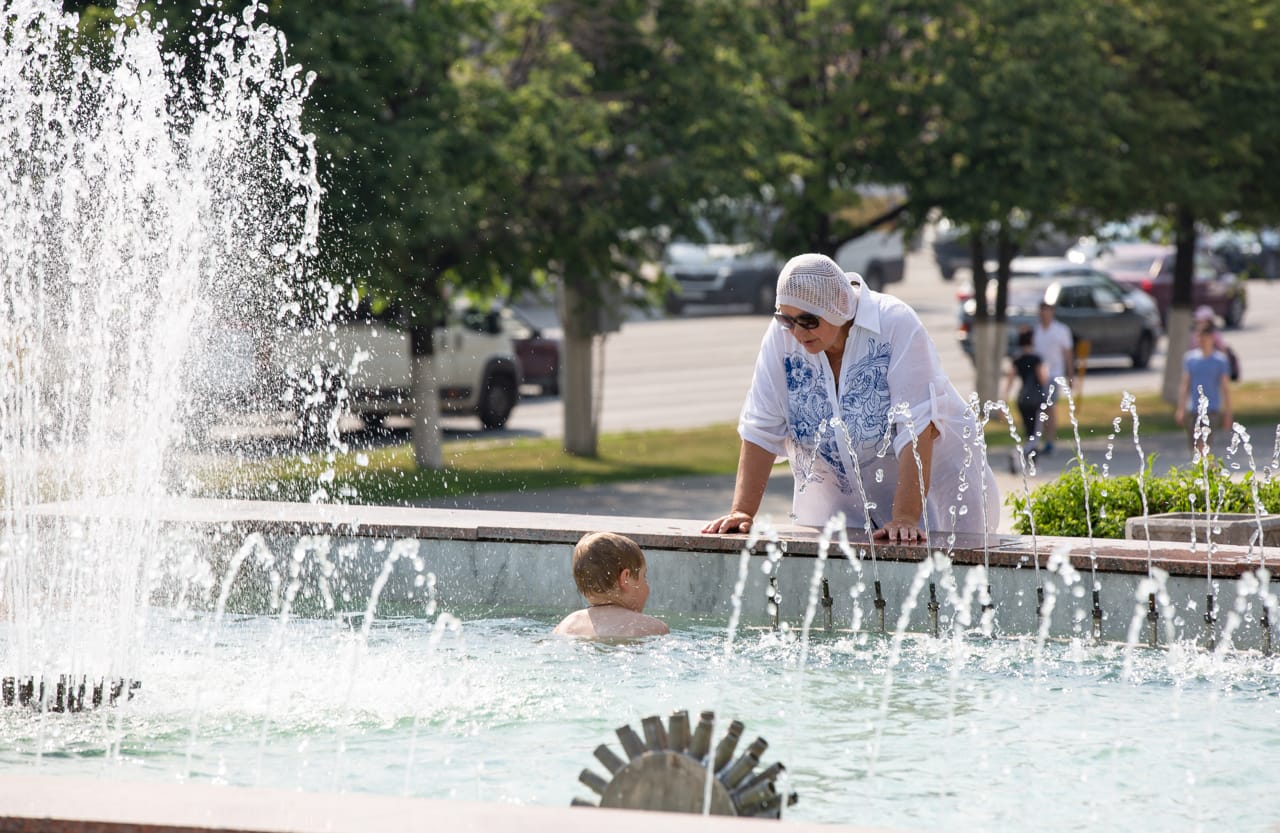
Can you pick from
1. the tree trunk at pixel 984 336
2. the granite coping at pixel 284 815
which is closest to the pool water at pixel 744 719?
the granite coping at pixel 284 815

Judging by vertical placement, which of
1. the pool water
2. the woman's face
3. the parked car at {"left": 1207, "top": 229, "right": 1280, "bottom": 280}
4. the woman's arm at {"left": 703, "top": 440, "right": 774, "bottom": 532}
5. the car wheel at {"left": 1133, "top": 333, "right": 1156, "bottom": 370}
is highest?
the parked car at {"left": 1207, "top": 229, "right": 1280, "bottom": 280}

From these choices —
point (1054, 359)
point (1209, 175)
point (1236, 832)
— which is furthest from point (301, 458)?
point (1236, 832)

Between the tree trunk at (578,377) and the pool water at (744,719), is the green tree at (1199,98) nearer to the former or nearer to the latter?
the tree trunk at (578,377)

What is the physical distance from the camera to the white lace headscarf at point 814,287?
5.57 m

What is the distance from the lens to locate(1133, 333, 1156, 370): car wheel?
97.3 ft

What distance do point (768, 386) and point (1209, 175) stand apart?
15628mm

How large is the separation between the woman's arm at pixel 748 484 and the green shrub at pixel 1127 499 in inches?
91.1

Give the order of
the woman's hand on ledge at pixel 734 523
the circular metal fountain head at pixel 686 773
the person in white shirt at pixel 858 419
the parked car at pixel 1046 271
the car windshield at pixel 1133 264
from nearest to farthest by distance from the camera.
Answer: the circular metal fountain head at pixel 686 773 < the person in white shirt at pixel 858 419 < the woman's hand on ledge at pixel 734 523 < the parked car at pixel 1046 271 < the car windshield at pixel 1133 264

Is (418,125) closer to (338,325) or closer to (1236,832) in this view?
(338,325)

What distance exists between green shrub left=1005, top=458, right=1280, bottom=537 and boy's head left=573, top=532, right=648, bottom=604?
9.56 ft

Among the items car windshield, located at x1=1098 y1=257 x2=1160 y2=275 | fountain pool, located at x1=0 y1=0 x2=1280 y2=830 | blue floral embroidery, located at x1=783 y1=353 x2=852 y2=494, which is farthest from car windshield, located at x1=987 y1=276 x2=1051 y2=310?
blue floral embroidery, located at x1=783 y1=353 x2=852 y2=494

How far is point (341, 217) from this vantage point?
13.1m

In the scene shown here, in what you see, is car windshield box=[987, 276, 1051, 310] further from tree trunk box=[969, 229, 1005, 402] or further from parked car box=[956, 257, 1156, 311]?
tree trunk box=[969, 229, 1005, 402]

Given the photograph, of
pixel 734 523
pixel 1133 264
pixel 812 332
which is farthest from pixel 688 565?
pixel 1133 264
